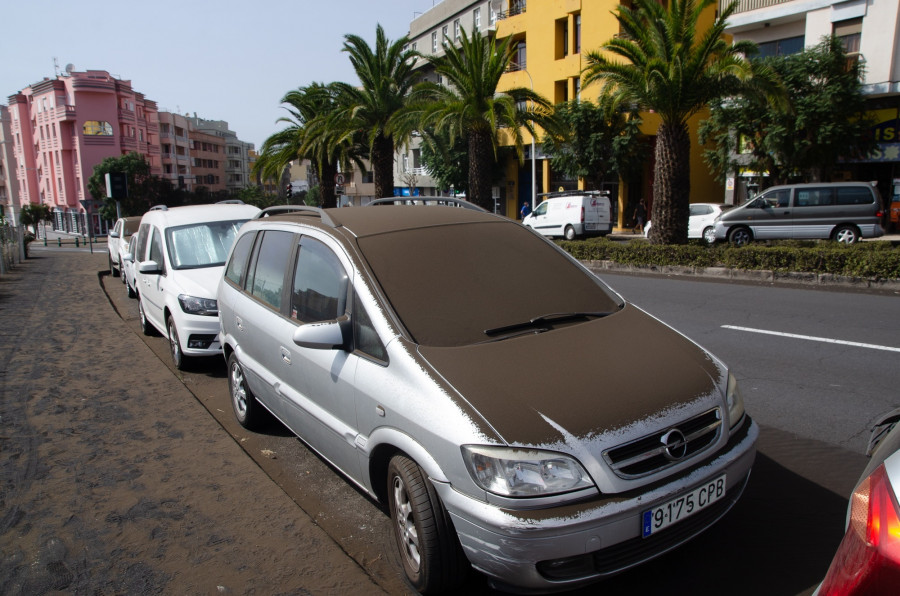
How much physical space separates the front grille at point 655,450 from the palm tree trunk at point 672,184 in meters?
13.8

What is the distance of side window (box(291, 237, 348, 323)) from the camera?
11.8ft

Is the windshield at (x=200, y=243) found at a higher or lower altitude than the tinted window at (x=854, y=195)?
lower

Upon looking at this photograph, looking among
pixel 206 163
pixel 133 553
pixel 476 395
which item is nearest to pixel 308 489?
pixel 133 553

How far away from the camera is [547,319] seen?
349cm

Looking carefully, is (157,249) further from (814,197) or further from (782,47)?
(782,47)

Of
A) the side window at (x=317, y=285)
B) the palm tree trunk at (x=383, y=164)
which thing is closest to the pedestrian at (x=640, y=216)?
the palm tree trunk at (x=383, y=164)

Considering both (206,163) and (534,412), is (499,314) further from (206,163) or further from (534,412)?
(206,163)

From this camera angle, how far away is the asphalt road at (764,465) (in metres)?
3.05

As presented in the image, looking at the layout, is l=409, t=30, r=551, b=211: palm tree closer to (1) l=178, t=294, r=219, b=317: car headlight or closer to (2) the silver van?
(2) the silver van

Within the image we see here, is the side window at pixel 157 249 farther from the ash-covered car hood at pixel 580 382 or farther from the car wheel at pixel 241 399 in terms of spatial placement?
the ash-covered car hood at pixel 580 382

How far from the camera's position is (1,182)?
94.2 meters

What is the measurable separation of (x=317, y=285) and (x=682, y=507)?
234cm

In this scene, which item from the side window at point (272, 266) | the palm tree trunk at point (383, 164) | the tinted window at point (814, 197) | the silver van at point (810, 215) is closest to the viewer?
the side window at point (272, 266)

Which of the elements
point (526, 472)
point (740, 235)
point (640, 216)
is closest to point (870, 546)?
point (526, 472)
